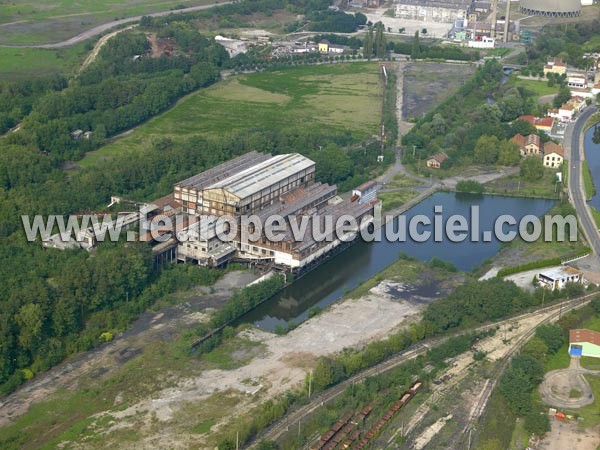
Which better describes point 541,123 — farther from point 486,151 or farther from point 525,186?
point 525,186

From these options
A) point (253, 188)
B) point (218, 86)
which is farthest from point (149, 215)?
point (218, 86)

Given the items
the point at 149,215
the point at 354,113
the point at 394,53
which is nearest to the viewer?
the point at 149,215

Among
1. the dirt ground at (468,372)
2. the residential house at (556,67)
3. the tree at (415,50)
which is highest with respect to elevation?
the tree at (415,50)

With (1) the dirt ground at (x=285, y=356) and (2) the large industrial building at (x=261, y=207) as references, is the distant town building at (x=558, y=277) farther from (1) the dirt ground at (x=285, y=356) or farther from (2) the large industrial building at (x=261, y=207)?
(2) the large industrial building at (x=261, y=207)

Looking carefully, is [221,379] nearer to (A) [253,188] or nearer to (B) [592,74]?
(A) [253,188]

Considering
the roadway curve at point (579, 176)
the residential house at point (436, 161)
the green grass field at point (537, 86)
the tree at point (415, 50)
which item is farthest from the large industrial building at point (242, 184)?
the tree at point (415, 50)

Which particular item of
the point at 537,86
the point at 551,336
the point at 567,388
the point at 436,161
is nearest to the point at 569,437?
the point at 567,388
